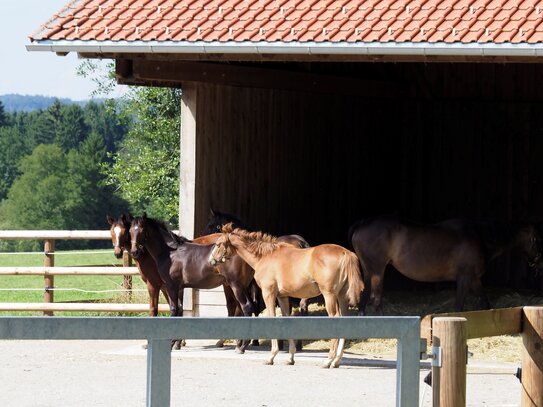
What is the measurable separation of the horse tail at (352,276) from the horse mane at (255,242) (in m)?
0.83

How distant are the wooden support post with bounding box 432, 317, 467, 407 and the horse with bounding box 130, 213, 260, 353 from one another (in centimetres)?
694

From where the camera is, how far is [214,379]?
1002 cm

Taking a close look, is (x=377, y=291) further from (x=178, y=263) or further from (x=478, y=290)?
(x=178, y=263)

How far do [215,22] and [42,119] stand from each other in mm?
101623

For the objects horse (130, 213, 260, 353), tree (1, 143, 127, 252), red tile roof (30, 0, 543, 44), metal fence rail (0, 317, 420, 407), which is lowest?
tree (1, 143, 127, 252)

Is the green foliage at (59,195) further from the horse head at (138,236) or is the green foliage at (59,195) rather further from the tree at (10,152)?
the horse head at (138,236)

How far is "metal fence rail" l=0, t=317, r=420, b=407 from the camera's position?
4629 millimetres

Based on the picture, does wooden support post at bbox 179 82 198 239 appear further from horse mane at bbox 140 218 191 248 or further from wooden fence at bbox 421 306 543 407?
wooden fence at bbox 421 306 543 407

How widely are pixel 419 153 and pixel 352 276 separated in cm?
717

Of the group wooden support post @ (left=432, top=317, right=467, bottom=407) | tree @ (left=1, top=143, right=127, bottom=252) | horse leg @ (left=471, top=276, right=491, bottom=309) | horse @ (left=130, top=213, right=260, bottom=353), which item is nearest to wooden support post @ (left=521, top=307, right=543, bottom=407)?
wooden support post @ (left=432, top=317, right=467, bottom=407)

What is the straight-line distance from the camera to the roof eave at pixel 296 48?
10.7 metres

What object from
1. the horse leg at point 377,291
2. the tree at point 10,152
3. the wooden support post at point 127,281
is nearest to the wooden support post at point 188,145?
the horse leg at point 377,291

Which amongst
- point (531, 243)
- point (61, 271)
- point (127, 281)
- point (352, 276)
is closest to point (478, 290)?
point (531, 243)

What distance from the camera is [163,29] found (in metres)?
11.8
